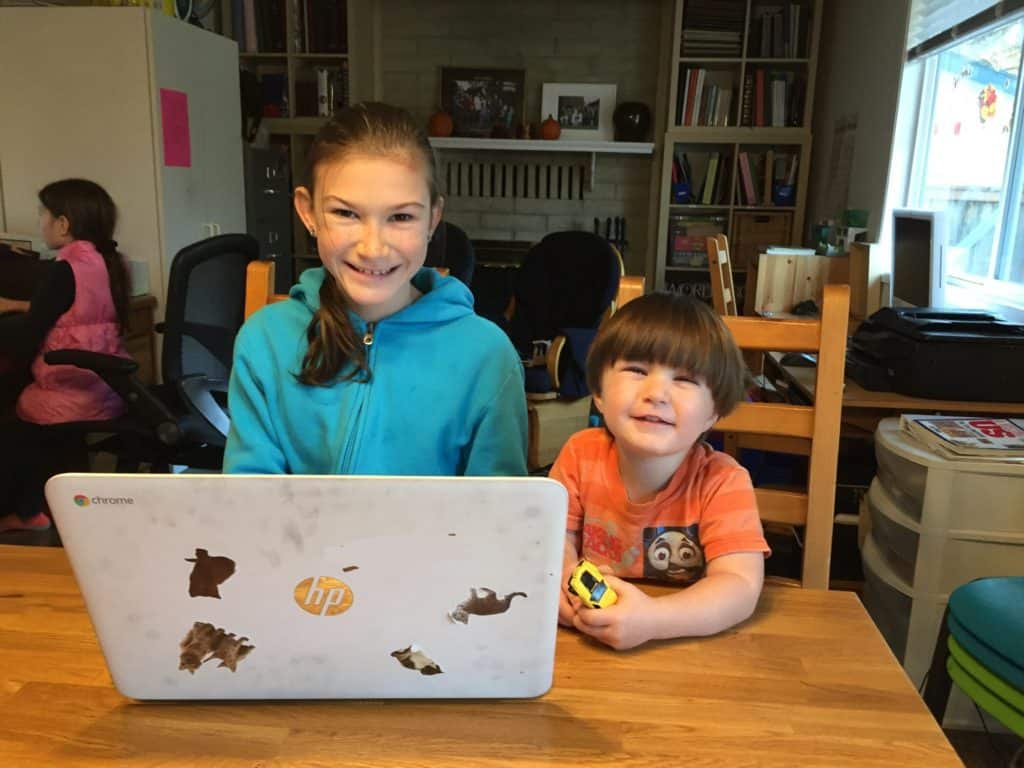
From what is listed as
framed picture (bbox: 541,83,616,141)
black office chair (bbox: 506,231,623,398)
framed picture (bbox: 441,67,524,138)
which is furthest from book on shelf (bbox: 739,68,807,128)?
black office chair (bbox: 506,231,623,398)

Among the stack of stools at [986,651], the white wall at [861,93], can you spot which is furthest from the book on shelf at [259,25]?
the stack of stools at [986,651]

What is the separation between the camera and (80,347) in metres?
2.46

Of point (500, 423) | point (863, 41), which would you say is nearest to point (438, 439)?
point (500, 423)

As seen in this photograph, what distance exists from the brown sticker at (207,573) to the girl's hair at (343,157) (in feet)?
1.37

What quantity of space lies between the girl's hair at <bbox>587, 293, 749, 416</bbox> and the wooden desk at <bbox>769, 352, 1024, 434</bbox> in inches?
41.9

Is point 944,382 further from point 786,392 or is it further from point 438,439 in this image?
point 438,439

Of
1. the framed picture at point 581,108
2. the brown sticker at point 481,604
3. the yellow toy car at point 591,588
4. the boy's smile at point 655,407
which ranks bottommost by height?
the yellow toy car at point 591,588

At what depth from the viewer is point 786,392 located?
2.54 meters

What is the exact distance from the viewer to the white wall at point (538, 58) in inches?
182

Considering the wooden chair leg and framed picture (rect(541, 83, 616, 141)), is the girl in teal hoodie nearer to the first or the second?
the wooden chair leg

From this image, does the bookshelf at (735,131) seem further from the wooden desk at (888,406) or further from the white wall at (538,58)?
the wooden desk at (888,406)

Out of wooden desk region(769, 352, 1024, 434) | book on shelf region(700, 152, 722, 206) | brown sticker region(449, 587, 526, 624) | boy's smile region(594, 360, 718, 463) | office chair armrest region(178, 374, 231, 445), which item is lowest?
office chair armrest region(178, 374, 231, 445)

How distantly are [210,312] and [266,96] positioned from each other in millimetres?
2795

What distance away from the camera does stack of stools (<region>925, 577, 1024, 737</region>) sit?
125 centimetres
